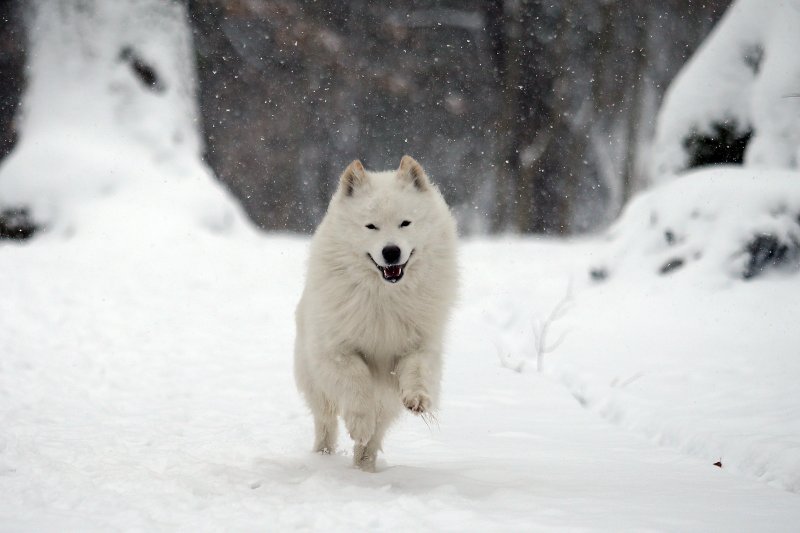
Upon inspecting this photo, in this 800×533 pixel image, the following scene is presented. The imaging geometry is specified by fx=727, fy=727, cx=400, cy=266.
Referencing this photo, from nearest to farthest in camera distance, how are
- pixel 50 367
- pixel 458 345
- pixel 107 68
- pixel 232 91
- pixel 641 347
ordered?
pixel 50 367 → pixel 641 347 → pixel 458 345 → pixel 107 68 → pixel 232 91

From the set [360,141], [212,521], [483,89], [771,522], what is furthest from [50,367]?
[360,141]

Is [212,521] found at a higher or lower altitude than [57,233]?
lower

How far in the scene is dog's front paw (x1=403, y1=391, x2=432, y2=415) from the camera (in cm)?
365

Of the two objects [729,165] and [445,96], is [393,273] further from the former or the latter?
[445,96]

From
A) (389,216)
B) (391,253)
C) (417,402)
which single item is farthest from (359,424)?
(389,216)

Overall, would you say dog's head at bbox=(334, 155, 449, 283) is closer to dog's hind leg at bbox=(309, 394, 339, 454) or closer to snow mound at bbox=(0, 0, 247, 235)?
dog's hind leg at bbox=(309, 394, 339, 454)

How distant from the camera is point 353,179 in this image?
4.32m

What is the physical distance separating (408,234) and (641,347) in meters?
3.59

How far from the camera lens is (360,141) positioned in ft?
81.3

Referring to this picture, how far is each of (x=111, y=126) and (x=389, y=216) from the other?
34.1 feet

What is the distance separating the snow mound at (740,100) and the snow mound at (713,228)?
58cm

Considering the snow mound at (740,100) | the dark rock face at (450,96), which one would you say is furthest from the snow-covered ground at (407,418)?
the dark rock face at (450,96)

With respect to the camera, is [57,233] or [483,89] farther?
[483,89]

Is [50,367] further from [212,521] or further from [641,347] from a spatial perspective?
[641,347]
